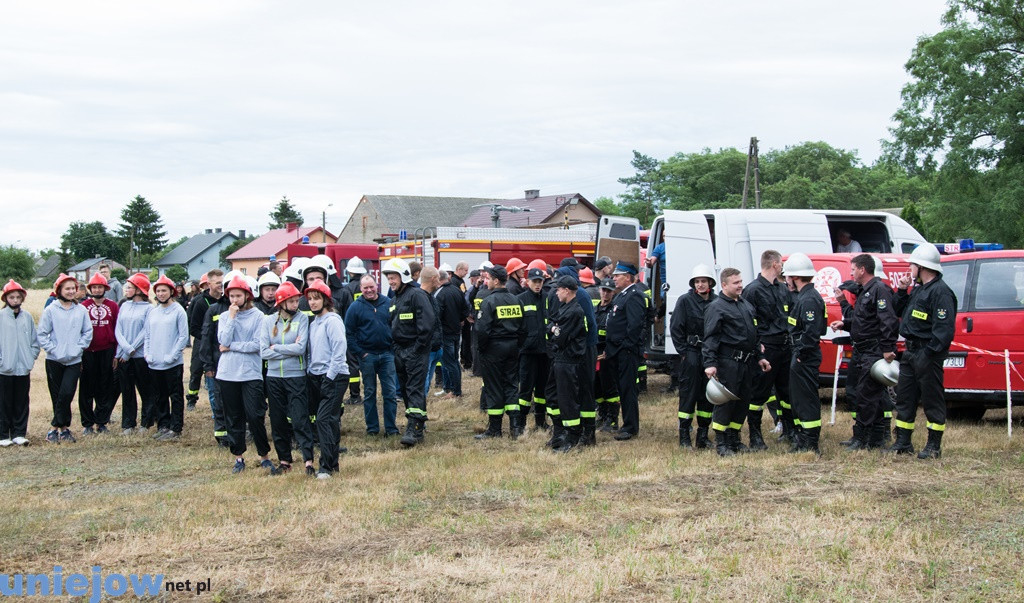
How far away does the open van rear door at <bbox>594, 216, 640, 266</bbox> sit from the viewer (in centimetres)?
1659

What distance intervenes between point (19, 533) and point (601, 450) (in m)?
5.37

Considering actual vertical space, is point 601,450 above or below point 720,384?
below

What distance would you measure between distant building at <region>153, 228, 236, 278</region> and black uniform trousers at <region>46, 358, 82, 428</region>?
97.8 meters

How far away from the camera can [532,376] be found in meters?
11.0

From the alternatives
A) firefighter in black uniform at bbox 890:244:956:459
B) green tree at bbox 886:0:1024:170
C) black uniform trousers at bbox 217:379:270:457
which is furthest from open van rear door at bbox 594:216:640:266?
green tree at bbox 886:0:1024:170

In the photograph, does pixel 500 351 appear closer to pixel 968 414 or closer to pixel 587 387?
pixel 587 387

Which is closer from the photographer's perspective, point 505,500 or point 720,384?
point 505,500

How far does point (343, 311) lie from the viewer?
13172 mm

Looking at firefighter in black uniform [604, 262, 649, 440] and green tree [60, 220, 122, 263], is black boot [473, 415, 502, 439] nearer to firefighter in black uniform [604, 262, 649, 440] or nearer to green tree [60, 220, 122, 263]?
firefighter in black uniform [604, 262, 649, 440]

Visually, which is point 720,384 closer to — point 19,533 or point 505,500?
point 505,500

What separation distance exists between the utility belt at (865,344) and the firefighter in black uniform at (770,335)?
652 millimetres

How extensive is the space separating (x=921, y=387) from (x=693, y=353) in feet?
7.27

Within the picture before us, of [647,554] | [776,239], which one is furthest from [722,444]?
[776,239]

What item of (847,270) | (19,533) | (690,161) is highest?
(690,161)
